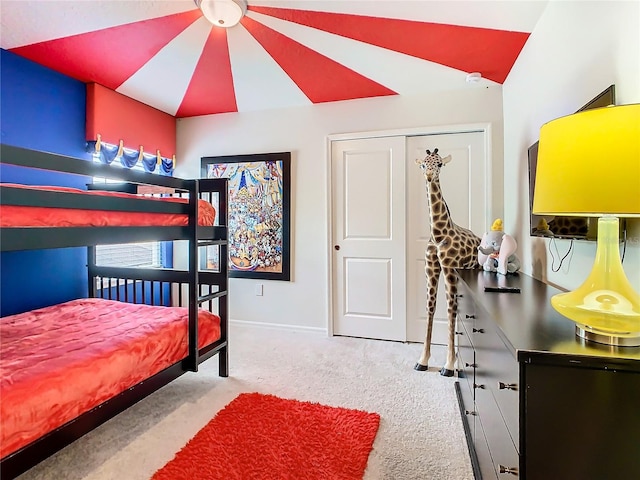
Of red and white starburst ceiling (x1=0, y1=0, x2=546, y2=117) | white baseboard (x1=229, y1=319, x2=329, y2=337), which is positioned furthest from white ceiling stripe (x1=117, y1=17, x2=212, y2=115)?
white baseboard (x1=229, y1=319, x2=329, y2=337)

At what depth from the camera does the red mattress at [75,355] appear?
124cm

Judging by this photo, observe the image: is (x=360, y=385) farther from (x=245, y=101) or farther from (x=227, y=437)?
(x=245, y=101)

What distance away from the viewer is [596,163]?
79 centimetres

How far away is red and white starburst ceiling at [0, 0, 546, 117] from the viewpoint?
2.06 metres

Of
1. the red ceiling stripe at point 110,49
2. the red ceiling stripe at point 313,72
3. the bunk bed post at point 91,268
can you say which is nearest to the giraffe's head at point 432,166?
the red ceiling stripe at point 313,72

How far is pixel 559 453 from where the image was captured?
850 mm

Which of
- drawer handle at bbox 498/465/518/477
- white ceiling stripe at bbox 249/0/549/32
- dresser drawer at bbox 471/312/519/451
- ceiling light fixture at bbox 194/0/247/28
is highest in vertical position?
ceiling light fixture at bbox 194/0/247/28

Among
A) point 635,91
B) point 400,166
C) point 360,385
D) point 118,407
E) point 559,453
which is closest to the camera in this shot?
point 559,453

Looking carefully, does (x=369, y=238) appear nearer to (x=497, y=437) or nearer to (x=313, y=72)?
(x=313, y=72)

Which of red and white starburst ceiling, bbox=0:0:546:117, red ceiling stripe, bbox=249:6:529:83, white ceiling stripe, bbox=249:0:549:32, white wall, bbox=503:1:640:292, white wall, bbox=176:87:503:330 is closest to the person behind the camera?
white wall, bbox=503:1:640:292

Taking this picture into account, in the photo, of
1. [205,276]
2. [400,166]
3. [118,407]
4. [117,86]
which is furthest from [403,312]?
[117,86]

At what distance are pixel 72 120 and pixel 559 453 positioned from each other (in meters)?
3.71

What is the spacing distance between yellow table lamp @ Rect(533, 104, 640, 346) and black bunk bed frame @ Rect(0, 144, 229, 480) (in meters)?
1.73

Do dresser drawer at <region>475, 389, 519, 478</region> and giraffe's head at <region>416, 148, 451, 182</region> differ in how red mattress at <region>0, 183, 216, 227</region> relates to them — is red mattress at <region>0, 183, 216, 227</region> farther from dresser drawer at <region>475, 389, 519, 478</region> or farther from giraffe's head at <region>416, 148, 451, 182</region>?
dresser drawer at <region>475, 389, 519, 478</region>
